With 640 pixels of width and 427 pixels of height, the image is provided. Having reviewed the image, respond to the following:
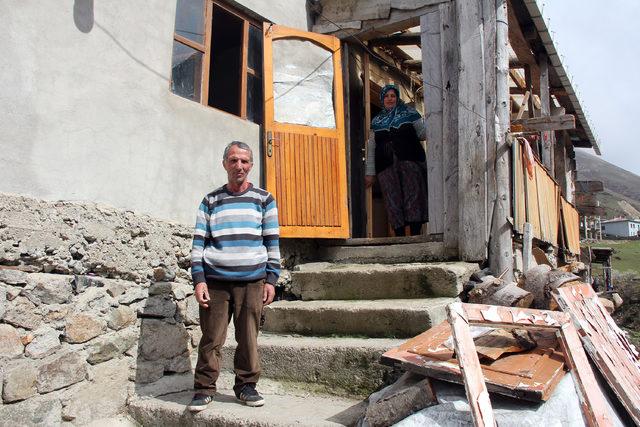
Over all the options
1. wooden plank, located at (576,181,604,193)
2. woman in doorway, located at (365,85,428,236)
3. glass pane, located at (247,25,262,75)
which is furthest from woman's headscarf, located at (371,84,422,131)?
wooden plank, located at (576,181,604,193)

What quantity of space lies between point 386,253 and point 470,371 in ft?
9.11

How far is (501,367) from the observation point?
8.63 ft

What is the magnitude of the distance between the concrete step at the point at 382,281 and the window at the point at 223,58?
1.73 metres

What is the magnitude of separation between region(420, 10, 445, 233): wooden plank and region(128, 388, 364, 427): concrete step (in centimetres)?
236

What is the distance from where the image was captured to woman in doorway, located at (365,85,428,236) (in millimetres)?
5367

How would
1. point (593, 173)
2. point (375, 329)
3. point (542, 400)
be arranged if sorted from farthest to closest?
1. point (593, 173)
2. point (375, 329)
3. point (542, 400)

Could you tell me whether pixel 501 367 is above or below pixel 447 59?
below

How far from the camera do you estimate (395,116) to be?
5500mm

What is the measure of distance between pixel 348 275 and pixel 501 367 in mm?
2043

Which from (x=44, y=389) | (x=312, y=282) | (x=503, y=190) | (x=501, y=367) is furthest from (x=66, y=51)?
(x=503, y=190)

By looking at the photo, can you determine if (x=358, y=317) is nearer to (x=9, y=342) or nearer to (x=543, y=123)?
(x=9, y=342)

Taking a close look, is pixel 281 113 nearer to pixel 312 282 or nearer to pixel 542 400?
pixel 312 282

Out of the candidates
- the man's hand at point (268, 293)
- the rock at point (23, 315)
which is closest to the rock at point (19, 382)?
the rock at point (23, 315)

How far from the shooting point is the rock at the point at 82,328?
3.22 metres
